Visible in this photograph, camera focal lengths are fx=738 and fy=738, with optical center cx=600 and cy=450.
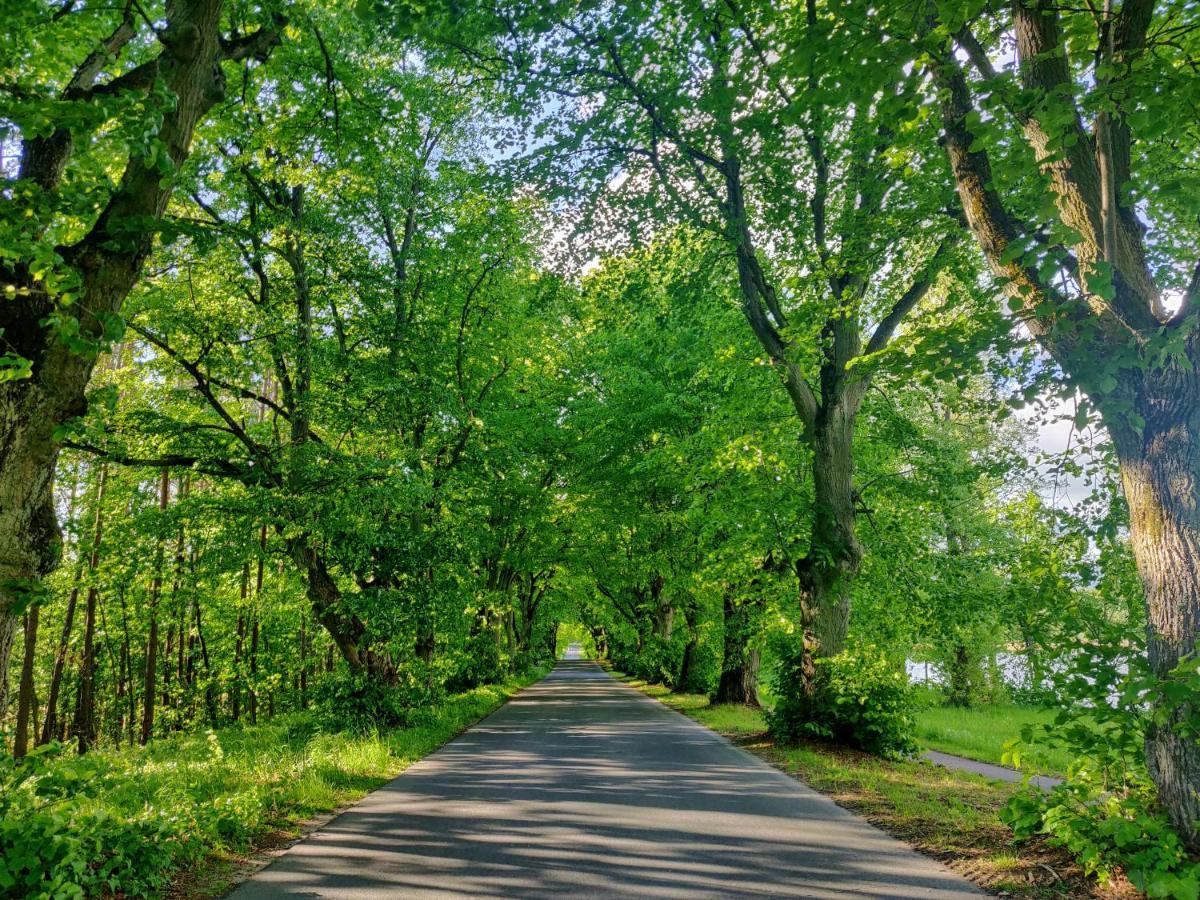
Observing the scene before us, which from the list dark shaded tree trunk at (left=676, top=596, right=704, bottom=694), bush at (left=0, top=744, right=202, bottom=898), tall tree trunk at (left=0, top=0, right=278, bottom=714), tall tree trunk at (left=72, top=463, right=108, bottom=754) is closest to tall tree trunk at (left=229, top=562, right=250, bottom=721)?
tall tree trunk at (left=72, top=463, right=108, bottom=754)

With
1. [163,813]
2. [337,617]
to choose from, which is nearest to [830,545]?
[337,617]

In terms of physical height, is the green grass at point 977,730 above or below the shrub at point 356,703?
below

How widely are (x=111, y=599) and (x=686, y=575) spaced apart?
1581cm

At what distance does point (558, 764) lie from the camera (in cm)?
1051

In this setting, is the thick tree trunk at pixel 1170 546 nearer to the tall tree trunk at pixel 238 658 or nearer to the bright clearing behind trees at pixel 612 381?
→ the bright clearing behind trees at pixel 612 381

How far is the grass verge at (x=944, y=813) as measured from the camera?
5.00 meters

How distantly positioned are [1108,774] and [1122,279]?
3.52m

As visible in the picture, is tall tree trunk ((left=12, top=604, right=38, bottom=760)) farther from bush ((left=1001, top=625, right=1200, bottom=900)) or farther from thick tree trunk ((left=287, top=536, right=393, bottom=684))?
bush ((left=1001, top=625, right=1200, bottom=900))

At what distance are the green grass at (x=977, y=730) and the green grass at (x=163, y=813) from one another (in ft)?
28.7

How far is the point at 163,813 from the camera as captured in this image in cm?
586

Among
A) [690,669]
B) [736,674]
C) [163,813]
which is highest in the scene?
[163,813]

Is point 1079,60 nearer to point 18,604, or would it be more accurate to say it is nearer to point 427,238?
point 18,604

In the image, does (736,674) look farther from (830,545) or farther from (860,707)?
(830,545)

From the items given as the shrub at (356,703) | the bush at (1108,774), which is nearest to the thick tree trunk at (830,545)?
the bush at (1108,774)
